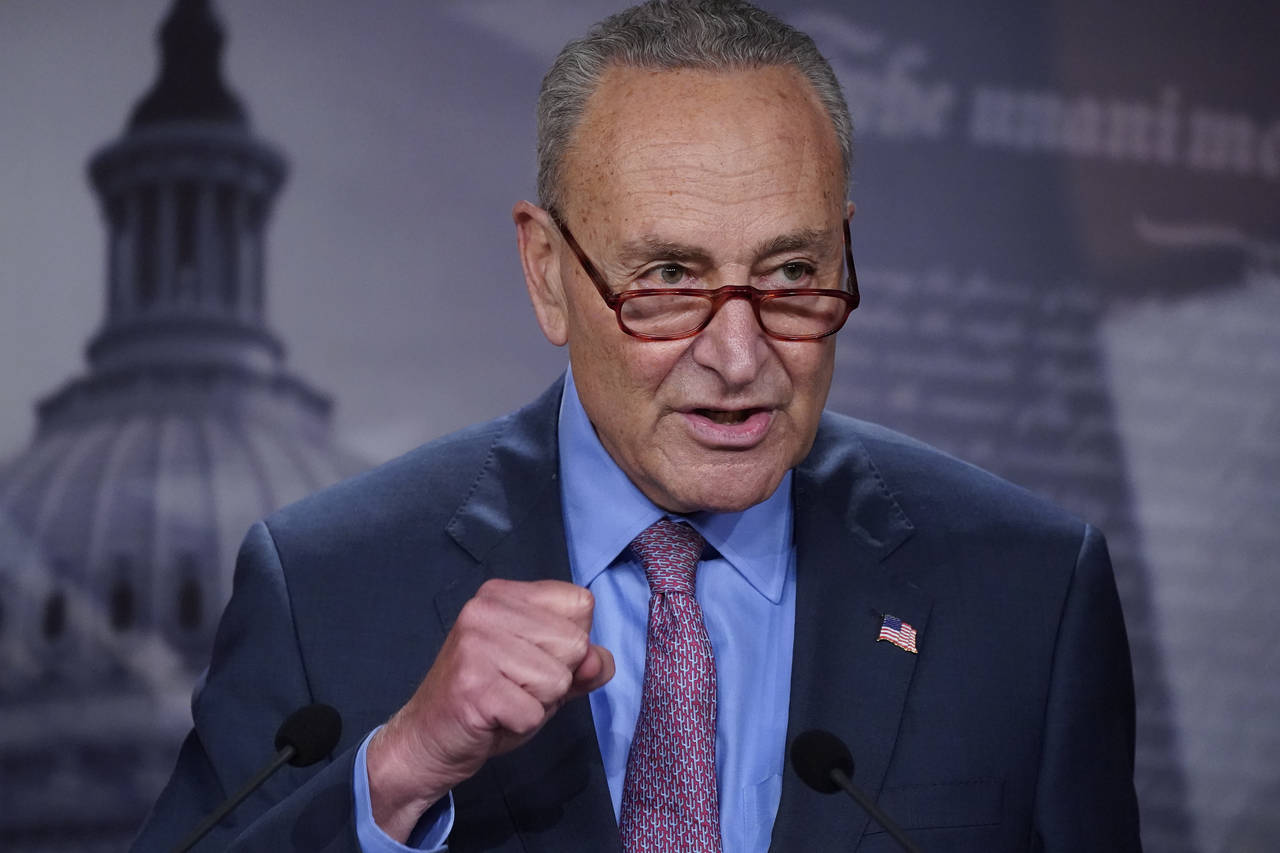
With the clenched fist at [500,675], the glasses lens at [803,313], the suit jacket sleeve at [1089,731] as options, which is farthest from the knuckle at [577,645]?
the suit jacket sleeve at [1089,731]

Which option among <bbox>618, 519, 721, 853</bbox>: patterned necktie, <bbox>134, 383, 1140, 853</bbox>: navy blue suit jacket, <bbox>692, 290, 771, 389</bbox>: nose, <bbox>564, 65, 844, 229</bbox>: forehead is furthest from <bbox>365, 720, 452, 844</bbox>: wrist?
<bbox>564, 65, 844, 229</bbox>: forehead

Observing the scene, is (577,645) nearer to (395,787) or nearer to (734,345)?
(395,787)

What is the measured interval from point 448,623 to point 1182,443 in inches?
89.9

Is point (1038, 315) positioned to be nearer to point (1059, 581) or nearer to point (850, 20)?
A: point (850, 20)

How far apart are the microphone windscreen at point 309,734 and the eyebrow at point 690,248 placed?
53 cm

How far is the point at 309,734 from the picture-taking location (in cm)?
134

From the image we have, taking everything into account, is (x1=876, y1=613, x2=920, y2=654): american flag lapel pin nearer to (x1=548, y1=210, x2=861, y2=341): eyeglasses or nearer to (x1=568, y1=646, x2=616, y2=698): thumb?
(x1=548, y1=210, x2=861, y2=341): eyeglasses

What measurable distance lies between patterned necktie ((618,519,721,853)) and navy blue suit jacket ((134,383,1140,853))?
4 centimetres

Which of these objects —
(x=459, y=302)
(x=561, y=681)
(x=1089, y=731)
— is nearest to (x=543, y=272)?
(x=561, y=681)

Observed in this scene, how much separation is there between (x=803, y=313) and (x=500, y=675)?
51 centimetres

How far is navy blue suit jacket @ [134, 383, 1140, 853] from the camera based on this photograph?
4.95ft

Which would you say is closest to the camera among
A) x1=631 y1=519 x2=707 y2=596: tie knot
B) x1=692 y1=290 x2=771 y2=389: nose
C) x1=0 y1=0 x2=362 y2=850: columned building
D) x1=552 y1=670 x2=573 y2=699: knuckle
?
x1=552 y1=670 x2=573 y2=699: knuckle

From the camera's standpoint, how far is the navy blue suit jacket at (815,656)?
1.51 meters

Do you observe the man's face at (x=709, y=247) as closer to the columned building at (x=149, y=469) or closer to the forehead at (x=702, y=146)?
the forehead at (x=702, y=146)
